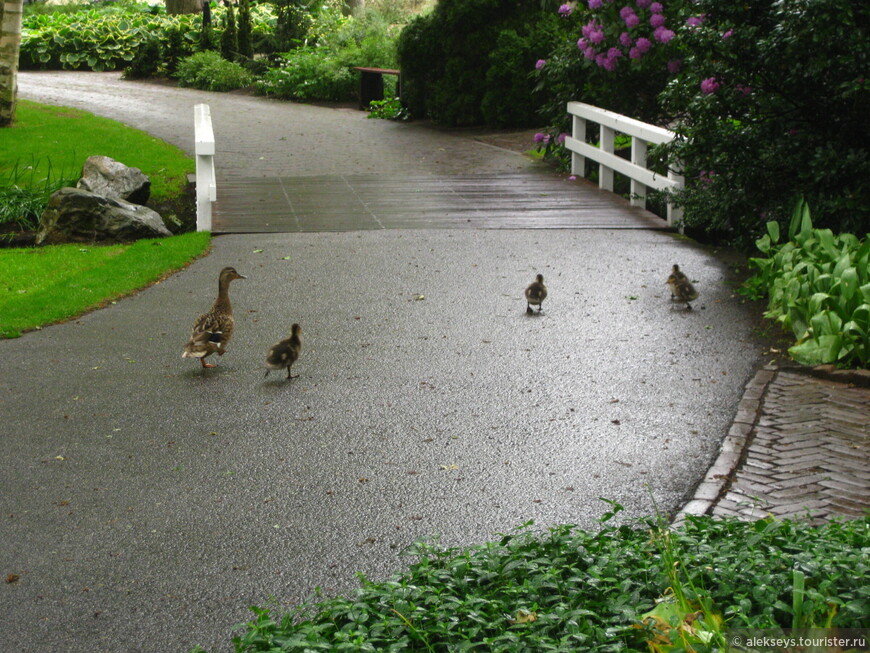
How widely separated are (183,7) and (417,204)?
30.4 meters

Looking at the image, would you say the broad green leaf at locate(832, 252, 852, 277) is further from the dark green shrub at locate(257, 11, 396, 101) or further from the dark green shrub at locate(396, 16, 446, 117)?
the dark green shrub at locate(257, 11, 396, 101)

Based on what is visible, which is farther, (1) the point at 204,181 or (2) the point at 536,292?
(1) the point at 204,181

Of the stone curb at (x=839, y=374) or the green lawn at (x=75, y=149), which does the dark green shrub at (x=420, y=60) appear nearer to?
the green lawn at (x=75, y=149)

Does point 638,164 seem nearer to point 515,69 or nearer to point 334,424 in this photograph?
point 515,69

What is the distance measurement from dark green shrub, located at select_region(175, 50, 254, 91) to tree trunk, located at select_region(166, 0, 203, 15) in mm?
8724

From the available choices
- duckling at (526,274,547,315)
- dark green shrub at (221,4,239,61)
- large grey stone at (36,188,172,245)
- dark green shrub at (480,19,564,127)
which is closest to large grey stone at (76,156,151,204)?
large grey stone at (36,188,172,245)

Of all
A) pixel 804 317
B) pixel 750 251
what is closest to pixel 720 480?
pixel 804 317

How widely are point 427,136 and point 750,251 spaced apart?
40.5ft

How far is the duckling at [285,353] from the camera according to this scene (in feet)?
26.9

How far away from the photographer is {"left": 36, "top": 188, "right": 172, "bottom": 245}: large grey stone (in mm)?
14359

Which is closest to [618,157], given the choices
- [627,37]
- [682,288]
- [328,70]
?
[627,37]

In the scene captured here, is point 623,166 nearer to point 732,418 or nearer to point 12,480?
point 732,418

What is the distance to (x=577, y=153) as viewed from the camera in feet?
59.4

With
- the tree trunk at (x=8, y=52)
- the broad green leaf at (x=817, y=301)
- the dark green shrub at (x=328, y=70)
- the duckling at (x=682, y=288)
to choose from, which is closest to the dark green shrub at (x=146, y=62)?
the dark green shrub at (x=328, y=70)
